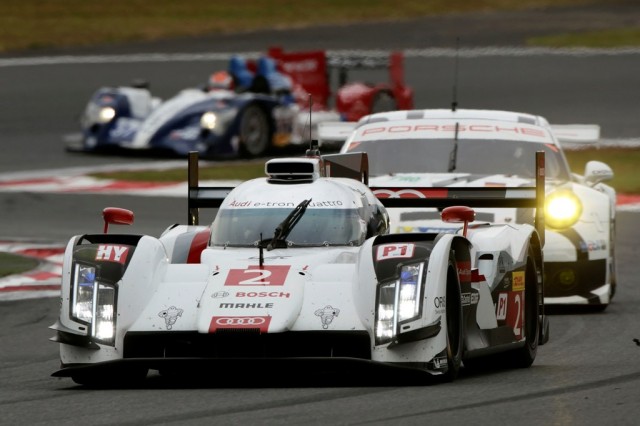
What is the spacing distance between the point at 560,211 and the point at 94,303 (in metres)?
→ 4.77

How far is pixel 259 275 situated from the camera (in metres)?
8.34

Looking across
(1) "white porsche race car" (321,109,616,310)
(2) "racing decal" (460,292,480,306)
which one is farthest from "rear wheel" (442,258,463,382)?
(1) "white porsche race car" (321,109,616,310)

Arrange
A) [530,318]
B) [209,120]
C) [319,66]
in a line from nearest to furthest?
[530,318] → [209,120] → [319,66]

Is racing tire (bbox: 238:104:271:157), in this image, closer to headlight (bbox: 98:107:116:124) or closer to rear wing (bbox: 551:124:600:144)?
headlight (bbox: 98:107:116:124)

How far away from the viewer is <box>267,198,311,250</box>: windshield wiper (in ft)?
29.3

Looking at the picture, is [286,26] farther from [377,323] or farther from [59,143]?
[377,323]

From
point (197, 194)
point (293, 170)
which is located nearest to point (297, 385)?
point (293, 170)

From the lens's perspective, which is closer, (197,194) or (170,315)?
(170,315)

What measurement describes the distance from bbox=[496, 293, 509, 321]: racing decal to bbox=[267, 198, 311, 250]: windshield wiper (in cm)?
113

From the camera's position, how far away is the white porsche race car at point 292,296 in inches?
317

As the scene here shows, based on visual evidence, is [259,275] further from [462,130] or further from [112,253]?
[462,130]

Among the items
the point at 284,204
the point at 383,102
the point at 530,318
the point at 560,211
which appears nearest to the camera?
the point at 284,204

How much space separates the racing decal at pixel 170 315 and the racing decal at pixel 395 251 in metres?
0.98

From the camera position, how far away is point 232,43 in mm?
36094
